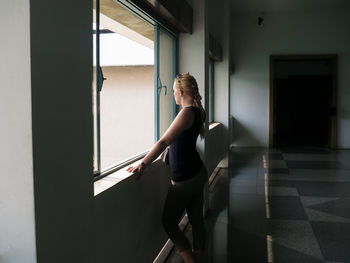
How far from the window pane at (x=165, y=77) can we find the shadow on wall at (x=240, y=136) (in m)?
7.61

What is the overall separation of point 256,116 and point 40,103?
11.1 m

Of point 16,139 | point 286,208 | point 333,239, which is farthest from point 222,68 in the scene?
point 16,139

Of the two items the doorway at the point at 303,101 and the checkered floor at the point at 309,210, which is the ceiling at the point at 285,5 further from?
the checkered floor at the point at 309,210

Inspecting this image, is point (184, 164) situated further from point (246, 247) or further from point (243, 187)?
point (243, 187)

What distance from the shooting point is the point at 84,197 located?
1.89 meters

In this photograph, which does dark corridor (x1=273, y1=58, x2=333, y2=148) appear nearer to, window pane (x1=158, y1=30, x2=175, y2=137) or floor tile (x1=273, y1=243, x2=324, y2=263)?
window pane (x1=158, y1=30, x2=175, y2=137)

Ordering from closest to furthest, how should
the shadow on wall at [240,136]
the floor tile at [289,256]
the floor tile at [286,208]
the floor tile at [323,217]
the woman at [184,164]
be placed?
the woman at [184,164], the floor tile at [289,256], the floor tile at [323,217], the floor tile at [286,208], the shadow on wall at [240,136]

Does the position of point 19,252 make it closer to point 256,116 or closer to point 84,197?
point 84,197

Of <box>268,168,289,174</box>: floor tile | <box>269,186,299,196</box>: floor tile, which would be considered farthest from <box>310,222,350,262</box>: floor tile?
<box>268,168,289,174</box>: floor tile

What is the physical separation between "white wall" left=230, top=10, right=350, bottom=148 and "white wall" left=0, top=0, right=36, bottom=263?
11.1 meters

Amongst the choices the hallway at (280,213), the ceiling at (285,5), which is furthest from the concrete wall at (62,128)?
the ceiling at (285,5)

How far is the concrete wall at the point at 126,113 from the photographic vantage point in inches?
117

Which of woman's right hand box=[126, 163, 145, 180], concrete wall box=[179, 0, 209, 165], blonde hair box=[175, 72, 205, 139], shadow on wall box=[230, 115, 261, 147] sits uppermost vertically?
concrete wall box=[179, 0, 209, 165]

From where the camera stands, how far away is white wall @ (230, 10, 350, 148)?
38.3ft
